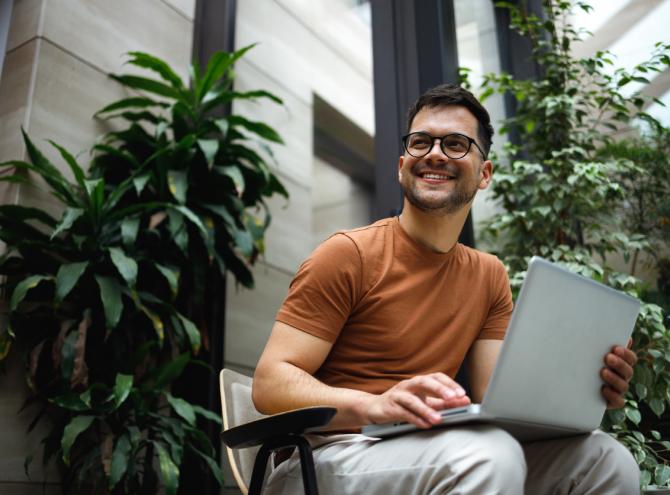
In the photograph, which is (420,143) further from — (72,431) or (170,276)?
(72,431)

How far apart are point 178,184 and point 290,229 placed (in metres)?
1.12

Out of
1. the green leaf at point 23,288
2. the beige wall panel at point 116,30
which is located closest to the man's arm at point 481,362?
the green leaf at point 23,288

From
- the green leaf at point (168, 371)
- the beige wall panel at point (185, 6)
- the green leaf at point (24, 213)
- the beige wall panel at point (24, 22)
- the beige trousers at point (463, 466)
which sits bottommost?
the beige trousers at point (463, 466)

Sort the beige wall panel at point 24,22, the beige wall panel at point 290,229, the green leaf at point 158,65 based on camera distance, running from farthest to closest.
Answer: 1. the beige wall panel at point 290,229
2. the green leaf at point 158,65
3. the beige wall panel at point 24,22

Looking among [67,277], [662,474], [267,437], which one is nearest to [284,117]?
[67,277]

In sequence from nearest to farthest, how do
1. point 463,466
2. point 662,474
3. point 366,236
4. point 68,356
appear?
point 463,466 → point 366,236 → point 662,474 → point 68,356

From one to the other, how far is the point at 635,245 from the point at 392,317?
43.3 inches

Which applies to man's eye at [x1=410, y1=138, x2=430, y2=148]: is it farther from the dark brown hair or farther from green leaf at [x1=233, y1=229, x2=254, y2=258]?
green leaf at [x1=233, y1=229, x2=254, y2=258]

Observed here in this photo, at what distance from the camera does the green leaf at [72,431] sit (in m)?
2.12

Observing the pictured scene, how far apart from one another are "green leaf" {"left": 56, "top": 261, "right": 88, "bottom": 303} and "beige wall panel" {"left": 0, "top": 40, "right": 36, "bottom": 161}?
1.79 ft

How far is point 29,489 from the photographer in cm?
234

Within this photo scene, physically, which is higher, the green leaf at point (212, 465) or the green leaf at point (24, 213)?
the green leaf at point (24, 213)

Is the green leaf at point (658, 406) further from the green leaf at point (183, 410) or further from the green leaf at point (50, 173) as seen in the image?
the green leaf at point (50, 173)

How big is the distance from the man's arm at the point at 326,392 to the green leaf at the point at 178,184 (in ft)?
4.58
